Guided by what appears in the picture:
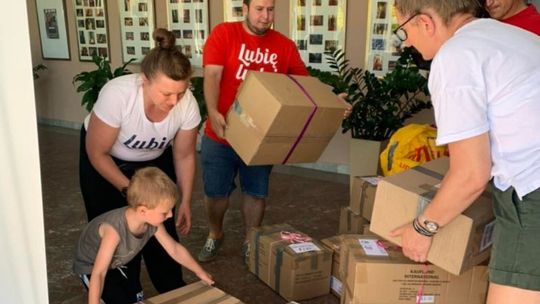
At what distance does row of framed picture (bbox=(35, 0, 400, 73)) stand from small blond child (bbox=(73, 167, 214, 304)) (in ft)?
9.59

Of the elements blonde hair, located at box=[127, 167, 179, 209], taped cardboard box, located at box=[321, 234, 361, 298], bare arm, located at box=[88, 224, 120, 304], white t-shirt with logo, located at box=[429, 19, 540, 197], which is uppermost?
white t-shirt with logo, located at box=[429, 19, 540, 197]

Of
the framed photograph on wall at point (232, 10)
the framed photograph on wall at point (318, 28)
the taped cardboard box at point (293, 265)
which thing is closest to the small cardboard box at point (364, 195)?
the taped cardboard box at point (293, 265)

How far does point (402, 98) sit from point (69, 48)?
4.59 m

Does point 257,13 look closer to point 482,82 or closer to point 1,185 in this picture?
point 482,82

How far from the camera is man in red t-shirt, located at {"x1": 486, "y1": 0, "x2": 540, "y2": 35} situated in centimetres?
188

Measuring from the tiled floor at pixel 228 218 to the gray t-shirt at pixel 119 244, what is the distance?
0.65m

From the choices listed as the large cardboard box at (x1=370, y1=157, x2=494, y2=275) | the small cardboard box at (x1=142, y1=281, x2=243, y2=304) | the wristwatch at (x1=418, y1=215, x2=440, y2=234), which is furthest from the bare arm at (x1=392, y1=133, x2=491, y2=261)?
the small cardboard box at (x1=142, y1=281, x2=243, y2=304)

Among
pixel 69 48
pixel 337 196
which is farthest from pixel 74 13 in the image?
pixel 337 196

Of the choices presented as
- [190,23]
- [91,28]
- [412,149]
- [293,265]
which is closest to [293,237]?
[293,265]

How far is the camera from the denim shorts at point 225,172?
8.07 ft

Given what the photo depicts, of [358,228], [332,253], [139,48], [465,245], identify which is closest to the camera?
[465,245]

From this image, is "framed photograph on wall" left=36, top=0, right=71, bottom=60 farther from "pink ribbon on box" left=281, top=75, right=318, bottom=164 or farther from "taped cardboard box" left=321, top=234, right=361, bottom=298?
"taped cardboard box" left=321, top=234, right=361, bottom=298

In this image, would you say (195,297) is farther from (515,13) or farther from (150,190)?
(515,13)

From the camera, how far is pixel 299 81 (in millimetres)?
2031
